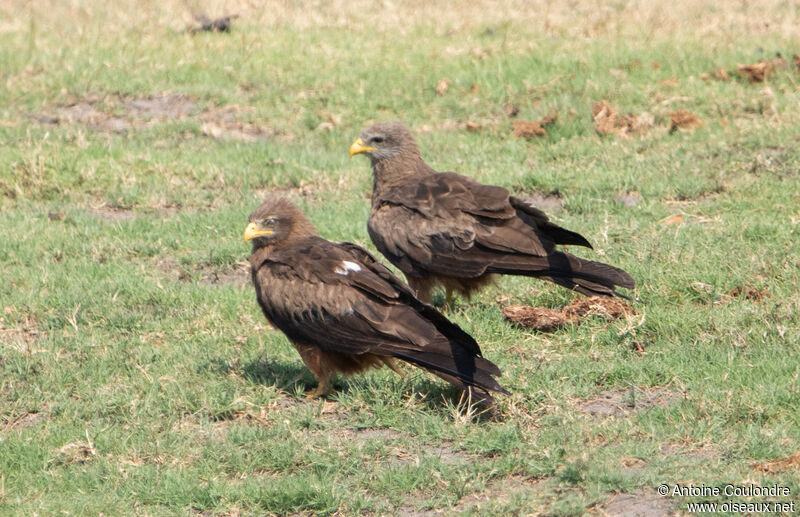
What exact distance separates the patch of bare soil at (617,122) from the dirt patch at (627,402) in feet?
17.6

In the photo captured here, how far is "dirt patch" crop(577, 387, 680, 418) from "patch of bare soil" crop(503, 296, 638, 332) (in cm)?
100

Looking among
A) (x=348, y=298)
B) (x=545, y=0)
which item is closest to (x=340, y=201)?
(x=348, y=298)

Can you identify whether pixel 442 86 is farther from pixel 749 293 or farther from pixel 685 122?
pixel 749 293

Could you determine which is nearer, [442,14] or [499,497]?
[499,497]

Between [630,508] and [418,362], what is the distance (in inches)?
58.0

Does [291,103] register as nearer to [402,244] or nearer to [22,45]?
[22,45]

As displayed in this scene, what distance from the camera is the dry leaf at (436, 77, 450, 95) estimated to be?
11945 mm

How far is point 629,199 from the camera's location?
29.7 ft

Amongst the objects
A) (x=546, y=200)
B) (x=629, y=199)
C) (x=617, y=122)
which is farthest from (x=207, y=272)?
(x=617, y=122)

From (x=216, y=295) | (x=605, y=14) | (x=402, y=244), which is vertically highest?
(x=605, y=14)

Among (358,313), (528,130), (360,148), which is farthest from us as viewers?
(528,130)

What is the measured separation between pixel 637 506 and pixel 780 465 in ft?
2.50

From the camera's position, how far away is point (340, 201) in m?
9.57

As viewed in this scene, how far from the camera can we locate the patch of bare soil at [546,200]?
9188mm
